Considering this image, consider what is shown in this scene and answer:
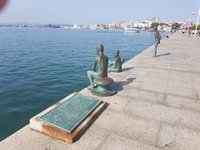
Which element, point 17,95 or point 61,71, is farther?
point 61,71

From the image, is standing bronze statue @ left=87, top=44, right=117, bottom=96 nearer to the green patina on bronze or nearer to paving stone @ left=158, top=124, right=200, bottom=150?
the green patina on bronze

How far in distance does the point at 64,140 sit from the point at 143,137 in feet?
5.67

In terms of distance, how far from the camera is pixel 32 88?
10836 millimetres

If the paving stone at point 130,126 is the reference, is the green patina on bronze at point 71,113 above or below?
above

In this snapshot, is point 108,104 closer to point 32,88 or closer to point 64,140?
point 64,140

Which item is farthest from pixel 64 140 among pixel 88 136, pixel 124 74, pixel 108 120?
pixel 124 74

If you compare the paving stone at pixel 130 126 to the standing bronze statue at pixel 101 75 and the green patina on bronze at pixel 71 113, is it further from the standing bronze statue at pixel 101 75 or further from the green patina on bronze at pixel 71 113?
the standing bronze statue at pixel 101 75

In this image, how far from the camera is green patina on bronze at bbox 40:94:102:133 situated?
3991 mm

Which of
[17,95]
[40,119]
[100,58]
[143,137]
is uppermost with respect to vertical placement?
[100,58]

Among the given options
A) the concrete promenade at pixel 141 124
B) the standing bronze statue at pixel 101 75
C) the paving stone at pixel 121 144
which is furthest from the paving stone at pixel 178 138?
the standing bronze statue at pixel 101 75

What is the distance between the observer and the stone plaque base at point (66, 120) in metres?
3.82

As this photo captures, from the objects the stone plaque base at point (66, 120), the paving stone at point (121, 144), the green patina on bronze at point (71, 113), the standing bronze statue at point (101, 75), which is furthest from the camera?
the standing bronze statue at point (101, 75)

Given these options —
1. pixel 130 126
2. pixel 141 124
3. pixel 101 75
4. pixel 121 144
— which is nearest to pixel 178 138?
pixel 141 124

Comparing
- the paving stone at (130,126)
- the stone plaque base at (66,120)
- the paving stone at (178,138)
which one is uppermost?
the stone plaque base at (66,120)
